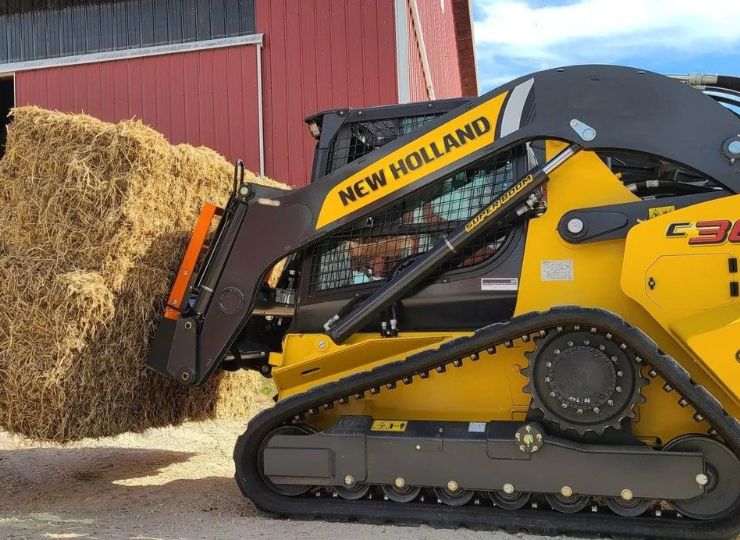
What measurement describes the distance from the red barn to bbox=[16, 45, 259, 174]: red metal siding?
0.02 meters

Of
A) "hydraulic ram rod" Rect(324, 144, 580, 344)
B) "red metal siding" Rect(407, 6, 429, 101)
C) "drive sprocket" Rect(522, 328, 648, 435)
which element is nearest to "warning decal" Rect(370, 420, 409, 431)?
"hydraulic ram rod" Rect(324, 144, 580, 344)

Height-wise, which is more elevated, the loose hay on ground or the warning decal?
the loose hay on ground

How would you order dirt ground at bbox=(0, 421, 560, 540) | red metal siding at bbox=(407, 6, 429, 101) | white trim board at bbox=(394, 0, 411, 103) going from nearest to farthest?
dirt ground at bbox=(0, 421, 560, 540), white trim board at bbox=(394, 0, 411, 103), red metal siding at bbox=(407, 6, 429, 101)

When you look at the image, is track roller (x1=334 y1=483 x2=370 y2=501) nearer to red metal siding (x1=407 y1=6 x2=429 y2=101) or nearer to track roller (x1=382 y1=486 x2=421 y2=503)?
track roller (x1=382 y1=486 x2=421 y2=503)

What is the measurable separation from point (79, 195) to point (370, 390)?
2.31 meters

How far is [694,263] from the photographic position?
11.6 feet

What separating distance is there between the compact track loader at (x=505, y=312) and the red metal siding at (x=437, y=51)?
253 inches

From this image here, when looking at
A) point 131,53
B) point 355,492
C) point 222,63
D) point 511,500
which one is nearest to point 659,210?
point 511,500

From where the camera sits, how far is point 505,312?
3879 millimetres

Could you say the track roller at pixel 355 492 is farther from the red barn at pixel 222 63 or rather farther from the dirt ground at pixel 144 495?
the red barn at pixel 222 63

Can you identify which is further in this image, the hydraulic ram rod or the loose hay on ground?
the loose hay on ground

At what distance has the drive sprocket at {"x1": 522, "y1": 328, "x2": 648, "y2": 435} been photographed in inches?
137

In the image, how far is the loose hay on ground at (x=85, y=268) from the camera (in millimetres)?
4207

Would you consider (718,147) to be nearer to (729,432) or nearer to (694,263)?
(694,263)
